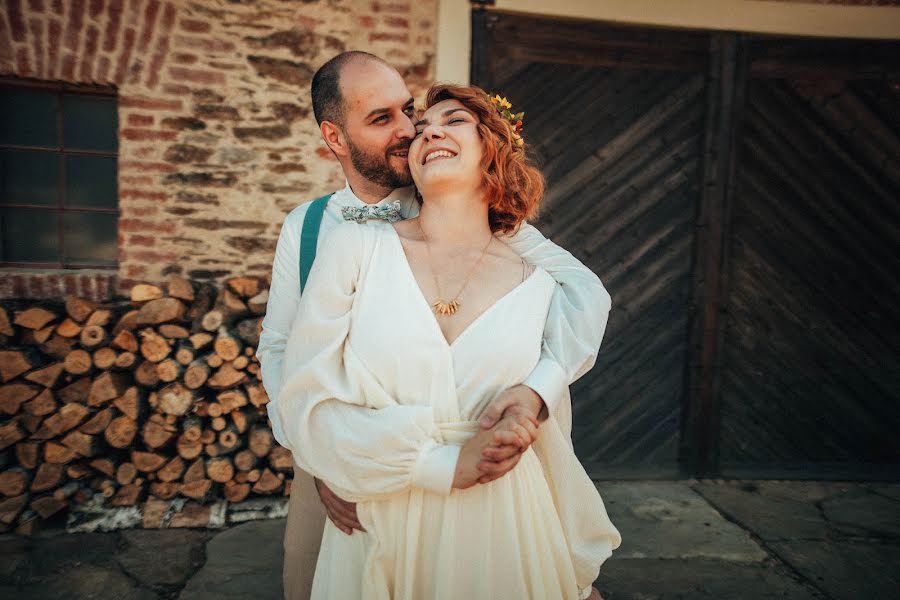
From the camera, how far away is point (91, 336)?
3096 millimetres

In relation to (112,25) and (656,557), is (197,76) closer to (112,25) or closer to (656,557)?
(112,25)

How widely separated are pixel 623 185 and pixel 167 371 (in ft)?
10.0

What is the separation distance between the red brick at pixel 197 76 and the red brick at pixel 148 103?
14 cm

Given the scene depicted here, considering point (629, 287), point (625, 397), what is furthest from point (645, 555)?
point (629, 287)

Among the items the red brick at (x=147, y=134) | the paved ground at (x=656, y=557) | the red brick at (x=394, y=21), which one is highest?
the red brick at (x=394, y=21)

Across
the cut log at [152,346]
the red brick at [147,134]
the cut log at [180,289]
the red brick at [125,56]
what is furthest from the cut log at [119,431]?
the red brick at [125,56]

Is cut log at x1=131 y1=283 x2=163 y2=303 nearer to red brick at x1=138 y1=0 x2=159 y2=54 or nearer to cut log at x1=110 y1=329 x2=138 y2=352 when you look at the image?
cut log at x1=110 y1=329 x2=138 y2=352

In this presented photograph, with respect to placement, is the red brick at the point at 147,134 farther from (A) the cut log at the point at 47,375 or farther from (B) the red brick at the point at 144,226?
(A) the cut log at the point at 47,375

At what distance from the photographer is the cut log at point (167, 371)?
313 centimetres

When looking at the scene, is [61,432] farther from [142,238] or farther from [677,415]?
[677,415]

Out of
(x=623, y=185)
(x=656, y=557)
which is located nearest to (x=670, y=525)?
(x=656, y=557)

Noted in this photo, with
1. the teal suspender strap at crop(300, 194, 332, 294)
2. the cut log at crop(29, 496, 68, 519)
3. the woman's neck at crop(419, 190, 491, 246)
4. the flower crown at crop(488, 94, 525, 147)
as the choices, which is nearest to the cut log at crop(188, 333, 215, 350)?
the cut log at crop(29, 496, 68, 519)

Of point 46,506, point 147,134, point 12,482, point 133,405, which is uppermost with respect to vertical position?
point 147,134

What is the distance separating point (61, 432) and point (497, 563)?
279 cm
